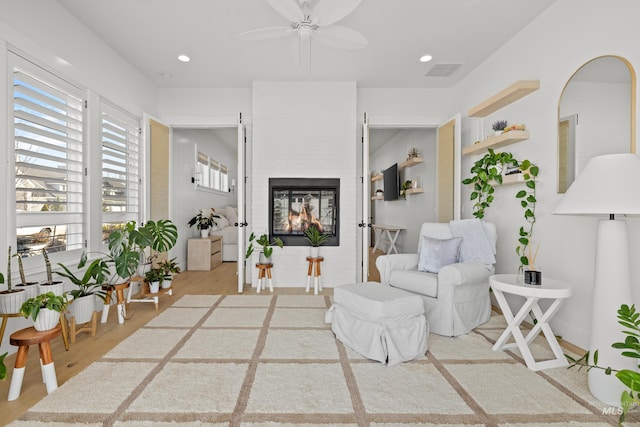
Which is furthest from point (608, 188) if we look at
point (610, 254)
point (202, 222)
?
point (202, 222)

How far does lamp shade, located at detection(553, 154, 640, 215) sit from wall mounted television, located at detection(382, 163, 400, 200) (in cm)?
463

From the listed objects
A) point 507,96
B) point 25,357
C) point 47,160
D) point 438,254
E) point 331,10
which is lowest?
point 25,357

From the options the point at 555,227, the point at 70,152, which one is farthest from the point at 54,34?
the point at 555,227

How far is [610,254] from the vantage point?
66.0 inches

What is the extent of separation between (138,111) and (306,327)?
3.26 m

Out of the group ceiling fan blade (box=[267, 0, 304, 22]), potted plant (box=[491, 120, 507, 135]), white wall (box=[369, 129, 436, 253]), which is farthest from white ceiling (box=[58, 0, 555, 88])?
white wall (box=[369, 129, 436, 253])

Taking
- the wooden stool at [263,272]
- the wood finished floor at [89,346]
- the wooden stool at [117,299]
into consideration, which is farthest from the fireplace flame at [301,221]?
the wooden stool at [117,299]

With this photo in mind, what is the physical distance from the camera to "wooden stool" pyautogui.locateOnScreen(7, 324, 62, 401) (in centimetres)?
164

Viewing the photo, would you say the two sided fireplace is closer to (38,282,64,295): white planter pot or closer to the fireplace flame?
the fireplace flame

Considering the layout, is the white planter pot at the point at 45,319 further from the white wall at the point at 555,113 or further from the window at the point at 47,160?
the white wall at the point at 555,113

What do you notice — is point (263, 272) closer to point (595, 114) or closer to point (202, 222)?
point (202, 222)

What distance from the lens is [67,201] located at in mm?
2676

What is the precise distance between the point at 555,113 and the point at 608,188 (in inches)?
46.8

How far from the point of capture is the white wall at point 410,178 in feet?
16.8
